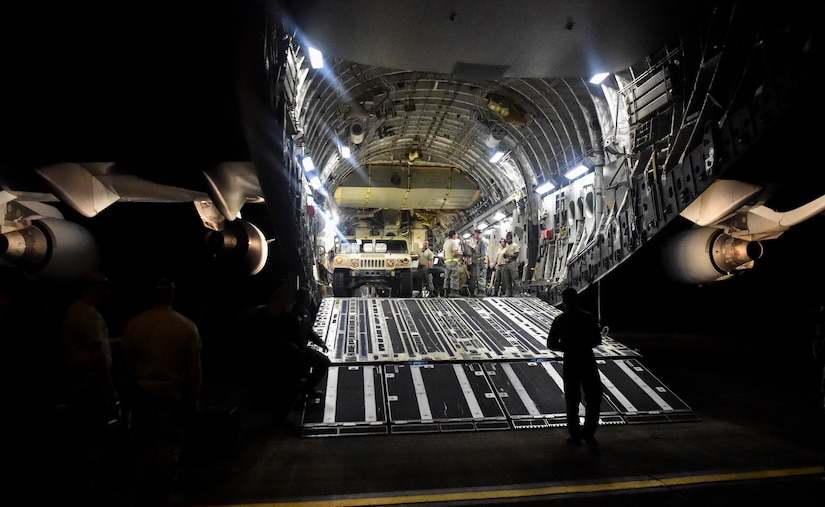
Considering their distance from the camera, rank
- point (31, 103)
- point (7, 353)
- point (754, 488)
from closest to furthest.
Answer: point (754, 488) < point (31, 103) < point (7, 353)

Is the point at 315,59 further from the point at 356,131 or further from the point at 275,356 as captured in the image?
the point at 275,356

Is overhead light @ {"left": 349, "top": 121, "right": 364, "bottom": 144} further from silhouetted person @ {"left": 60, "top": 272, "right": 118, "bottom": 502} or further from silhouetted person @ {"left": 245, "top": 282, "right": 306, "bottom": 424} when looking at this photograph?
silhouetted person @ {"left": 60, "top": 272, "right": 118, "bottom": 502}

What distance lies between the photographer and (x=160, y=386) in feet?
11.5

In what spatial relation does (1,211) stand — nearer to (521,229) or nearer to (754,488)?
(754,488)

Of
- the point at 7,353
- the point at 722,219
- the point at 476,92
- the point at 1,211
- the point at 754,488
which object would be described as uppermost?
the point at 476,92

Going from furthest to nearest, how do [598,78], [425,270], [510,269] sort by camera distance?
[425,270] → [510,269] → [598,78]

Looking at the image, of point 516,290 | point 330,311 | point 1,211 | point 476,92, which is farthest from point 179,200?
point 516,290

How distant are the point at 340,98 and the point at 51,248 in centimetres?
756

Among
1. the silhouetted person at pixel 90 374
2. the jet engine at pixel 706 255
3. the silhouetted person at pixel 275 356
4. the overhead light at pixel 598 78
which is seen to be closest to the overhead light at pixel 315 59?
the silhouetted person at pixel 275 356

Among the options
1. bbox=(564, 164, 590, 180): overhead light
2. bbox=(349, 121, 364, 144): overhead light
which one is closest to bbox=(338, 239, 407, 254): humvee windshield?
bbox=(349, 121, 364, 144): overhead light

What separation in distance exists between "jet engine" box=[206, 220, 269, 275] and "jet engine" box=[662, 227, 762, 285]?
20.6ft

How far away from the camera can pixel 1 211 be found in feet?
18.8

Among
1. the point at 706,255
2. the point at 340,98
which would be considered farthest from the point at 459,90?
the point at 706,255

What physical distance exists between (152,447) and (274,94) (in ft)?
12.3
